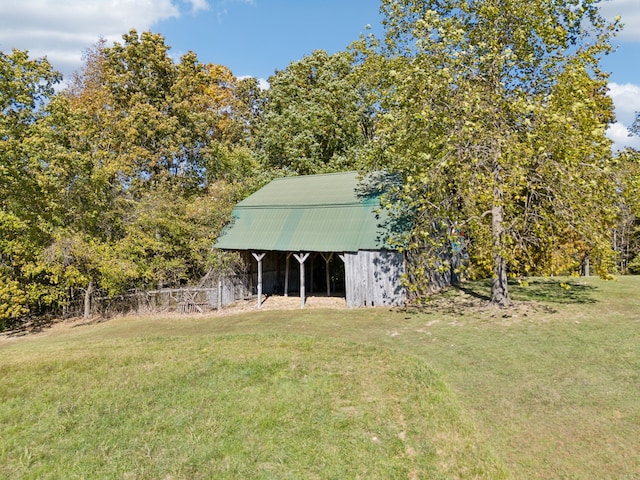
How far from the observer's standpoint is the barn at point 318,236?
1645 centimetres

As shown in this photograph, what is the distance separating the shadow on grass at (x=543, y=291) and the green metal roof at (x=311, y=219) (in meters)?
4.94

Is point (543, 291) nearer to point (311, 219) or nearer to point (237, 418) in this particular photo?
point (311, 219)

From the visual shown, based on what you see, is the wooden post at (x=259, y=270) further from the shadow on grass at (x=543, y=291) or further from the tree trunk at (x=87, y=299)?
the shadow on grass at (x=543, y=291)

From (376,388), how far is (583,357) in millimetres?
4690

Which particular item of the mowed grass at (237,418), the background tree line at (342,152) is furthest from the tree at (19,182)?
the mowed grass at (237,418)

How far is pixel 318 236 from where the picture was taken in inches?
696

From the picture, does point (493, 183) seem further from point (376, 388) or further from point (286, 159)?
point (286, 159)

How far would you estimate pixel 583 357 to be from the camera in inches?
364

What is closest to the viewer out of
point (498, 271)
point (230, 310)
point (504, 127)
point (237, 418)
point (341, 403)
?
point (237, 418)

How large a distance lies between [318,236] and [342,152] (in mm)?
14425

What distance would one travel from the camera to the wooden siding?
16.4 m

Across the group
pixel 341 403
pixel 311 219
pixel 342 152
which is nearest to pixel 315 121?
pixel 342 152

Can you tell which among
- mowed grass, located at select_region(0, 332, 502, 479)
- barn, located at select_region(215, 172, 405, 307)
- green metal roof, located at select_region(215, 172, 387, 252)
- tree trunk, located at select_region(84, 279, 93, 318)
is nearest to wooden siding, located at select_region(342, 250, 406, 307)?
barn, located at select_region(215, 172, 405, 307)

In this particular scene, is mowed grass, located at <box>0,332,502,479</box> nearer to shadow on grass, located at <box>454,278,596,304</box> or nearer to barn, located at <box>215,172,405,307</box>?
barn, located at <box>215,172,405,307</box>
